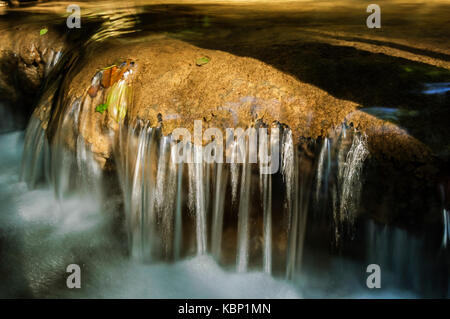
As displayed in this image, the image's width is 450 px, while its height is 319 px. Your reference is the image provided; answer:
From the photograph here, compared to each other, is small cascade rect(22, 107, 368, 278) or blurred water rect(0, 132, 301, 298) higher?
small cascade rect(22, 107, 368, 278)

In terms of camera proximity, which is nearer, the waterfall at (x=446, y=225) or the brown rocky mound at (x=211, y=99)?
the waterfall at (x=446, y=225)

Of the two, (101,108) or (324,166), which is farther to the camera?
(101,108)

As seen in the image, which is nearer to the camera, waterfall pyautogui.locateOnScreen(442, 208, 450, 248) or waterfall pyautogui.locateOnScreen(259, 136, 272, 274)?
waterfall pyautogui.locateOnScreen(442, 208, 450, 248)

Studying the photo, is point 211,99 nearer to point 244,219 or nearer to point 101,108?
point 244,219

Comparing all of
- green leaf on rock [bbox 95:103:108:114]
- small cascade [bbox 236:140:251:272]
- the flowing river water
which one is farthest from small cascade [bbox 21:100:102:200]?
small cascade [bbox 236:140:251:272]

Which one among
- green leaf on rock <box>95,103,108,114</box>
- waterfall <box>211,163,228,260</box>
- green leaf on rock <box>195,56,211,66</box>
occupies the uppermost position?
green leaf on rock <box>195,56,211,66</box>

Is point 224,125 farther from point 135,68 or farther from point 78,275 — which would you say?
point 78,275

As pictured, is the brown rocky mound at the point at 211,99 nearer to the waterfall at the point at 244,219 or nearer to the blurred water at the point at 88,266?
the waterfall at the point at 244,219

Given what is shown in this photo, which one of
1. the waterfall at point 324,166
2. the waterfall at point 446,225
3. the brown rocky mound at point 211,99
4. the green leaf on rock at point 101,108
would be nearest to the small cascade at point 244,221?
the brown rocky mound at point 211,99

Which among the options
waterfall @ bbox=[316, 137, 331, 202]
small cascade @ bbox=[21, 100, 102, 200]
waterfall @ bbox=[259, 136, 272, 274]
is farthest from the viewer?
small cascade @ bbox=[21, 100, 102, 200]

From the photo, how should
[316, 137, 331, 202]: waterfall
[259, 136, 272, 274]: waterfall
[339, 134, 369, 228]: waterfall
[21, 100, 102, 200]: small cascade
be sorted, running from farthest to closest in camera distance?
[21, 100, 102, 200]: small cascade → [259, 136, 272, 274]: waterfall → [316, 137, 331, 202]: waterfall → [339, 134, 369, 228]: waterfall

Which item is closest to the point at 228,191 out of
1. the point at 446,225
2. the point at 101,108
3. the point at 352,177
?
the point at 352,177

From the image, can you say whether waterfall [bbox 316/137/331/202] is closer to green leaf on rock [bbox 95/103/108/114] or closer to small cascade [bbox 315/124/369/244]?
small cascade [bbox 315/124/369/244]
